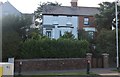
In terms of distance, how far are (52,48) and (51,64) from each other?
2.74 metres

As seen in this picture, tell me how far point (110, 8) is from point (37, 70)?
22.0 m

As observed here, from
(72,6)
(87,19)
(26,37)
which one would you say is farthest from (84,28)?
(26,37)

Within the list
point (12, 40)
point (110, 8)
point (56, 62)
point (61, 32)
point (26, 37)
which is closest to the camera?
point (12, 40)

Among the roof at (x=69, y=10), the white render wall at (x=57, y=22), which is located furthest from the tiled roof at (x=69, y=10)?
the white render wall at (x=57, y=22)

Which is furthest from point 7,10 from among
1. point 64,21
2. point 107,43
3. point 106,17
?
point 107,43

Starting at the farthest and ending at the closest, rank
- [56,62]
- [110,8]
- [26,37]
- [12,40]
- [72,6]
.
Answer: [72,6] → [110,8] → [26,37] → [56,62] → [12,40]

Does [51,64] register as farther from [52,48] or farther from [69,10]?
[69,10]

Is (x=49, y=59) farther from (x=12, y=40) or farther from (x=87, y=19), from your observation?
(x=87, y=19)

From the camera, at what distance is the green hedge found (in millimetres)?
37875

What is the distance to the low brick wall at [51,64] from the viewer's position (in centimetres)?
3550

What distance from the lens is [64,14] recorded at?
59.0 meters

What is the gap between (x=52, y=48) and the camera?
127ft

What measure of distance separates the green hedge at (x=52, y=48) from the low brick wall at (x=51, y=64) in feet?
6.05

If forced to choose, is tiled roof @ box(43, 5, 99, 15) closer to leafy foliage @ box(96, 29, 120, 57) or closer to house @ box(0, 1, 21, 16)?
house @ box(0, 1, 21, 16)
